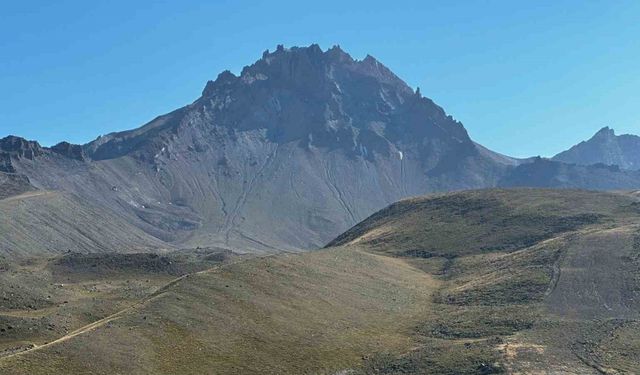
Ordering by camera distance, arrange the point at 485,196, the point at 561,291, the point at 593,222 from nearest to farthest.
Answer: the point at 561,291 → the point at 593,222 → the point at 485,196

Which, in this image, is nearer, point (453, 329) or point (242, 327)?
point (242, 327)

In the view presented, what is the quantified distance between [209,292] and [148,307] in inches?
478

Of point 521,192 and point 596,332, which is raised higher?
point 521,192

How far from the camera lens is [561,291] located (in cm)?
10606

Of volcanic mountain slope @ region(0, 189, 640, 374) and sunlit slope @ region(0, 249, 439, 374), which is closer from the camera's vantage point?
Answer: sunlit slope @ region(0, 249, 439, 374)

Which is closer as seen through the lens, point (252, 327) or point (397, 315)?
point (252, 327)

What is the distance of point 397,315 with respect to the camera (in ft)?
339

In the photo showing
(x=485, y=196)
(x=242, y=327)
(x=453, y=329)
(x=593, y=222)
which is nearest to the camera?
(x=242, y=327)

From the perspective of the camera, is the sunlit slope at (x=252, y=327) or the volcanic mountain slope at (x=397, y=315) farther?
the volcanic mountain slope at (x=397, y=315)

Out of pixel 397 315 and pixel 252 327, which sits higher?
pixel 252 327

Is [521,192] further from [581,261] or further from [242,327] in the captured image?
[242,327]

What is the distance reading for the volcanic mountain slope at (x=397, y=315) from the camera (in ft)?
249

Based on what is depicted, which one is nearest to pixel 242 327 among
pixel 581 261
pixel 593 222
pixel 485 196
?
pixel 581 261

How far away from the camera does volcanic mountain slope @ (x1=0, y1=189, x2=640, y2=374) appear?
75750 millimetres
